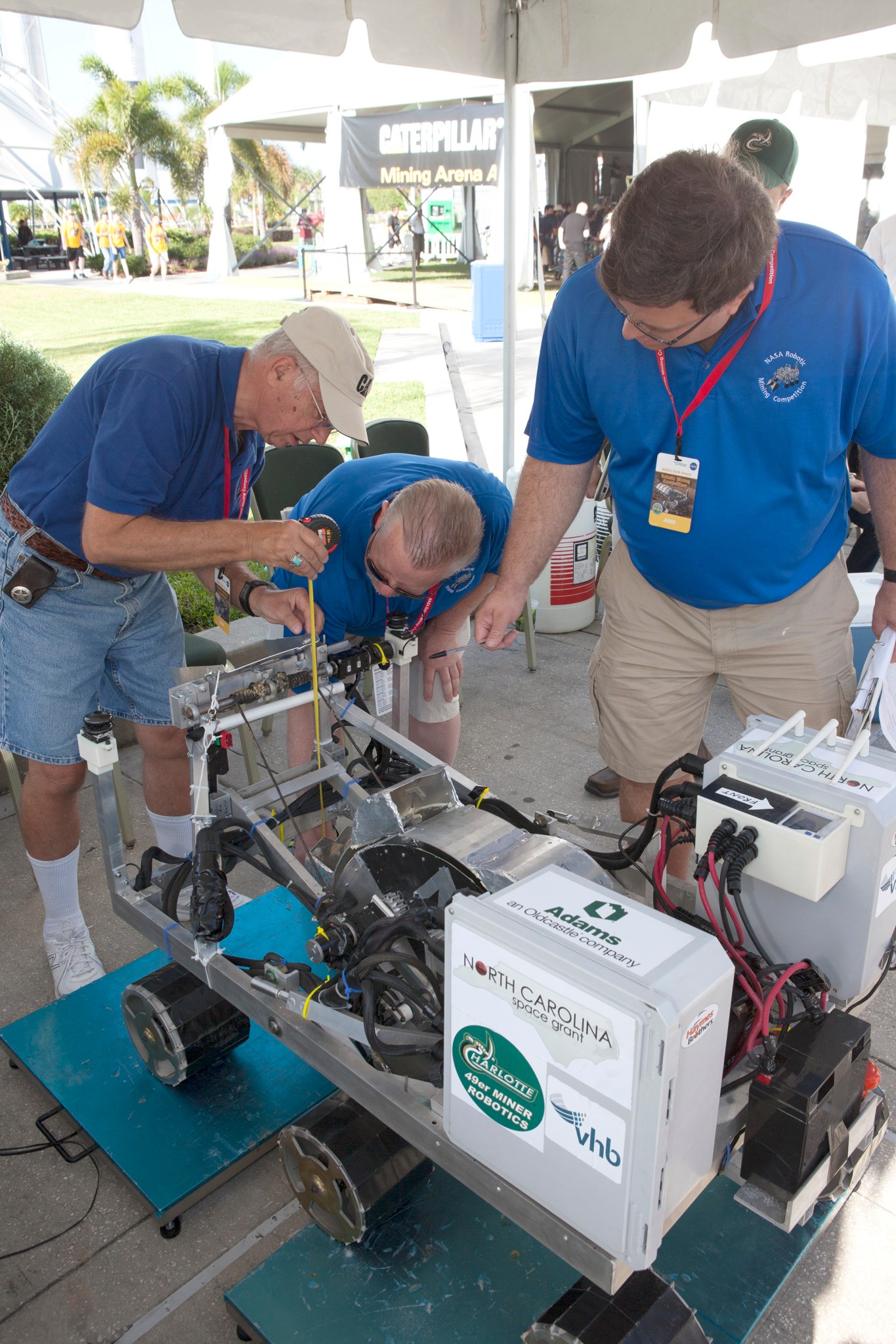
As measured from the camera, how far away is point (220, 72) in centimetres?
3097

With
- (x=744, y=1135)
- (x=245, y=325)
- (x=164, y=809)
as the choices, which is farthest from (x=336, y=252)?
(x=744, y=1135)

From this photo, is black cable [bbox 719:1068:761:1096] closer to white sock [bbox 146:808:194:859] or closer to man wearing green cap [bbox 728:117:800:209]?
white sock [bbox 146:808:194:859]

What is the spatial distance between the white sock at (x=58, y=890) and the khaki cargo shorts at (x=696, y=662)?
→ 1.35 metres

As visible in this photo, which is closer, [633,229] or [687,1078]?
[687,1078]

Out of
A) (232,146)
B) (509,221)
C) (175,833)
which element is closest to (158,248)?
(232,146)

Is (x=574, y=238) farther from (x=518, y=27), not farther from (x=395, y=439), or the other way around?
(x=395, y=439)

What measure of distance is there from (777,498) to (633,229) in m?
0.59

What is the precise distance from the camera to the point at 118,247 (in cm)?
2436

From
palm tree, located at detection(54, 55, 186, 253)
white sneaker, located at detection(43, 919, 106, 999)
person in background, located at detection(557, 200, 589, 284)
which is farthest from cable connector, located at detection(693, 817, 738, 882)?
palm tree, located at detection(54, 55, 186, 253)

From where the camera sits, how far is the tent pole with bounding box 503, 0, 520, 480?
11.9 feet

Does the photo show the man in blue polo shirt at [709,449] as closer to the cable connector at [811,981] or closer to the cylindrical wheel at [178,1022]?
the cable connector at [811,981]

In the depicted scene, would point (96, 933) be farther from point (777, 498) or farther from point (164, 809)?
point (777, 498)

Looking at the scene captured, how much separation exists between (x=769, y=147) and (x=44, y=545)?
250 cm

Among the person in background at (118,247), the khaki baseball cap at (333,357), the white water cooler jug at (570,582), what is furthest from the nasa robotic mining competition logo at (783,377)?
the person in background at (118,247)
